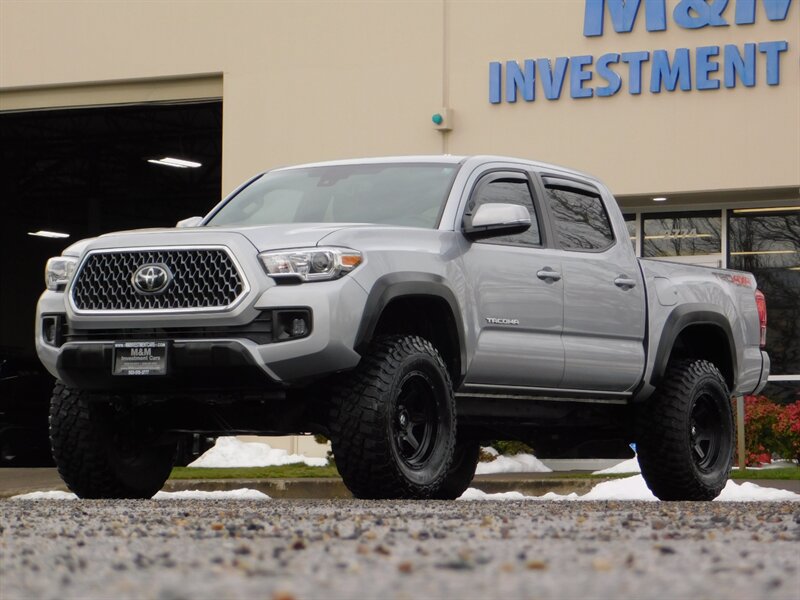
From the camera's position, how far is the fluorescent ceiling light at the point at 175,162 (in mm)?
32041

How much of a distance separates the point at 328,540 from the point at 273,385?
2.78m

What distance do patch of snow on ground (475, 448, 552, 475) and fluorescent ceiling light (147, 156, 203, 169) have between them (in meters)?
16.8

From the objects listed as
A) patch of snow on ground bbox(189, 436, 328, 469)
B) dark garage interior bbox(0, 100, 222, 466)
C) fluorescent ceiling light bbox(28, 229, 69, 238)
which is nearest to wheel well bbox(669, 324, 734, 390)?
patch of snow on ground bbox(189, 436, 328, 469)

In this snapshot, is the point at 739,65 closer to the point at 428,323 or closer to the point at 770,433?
the point at 770,433

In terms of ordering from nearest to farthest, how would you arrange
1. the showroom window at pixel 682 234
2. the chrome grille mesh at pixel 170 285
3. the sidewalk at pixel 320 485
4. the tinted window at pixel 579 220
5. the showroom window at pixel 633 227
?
1. the chrome grille mesh at pixel 170 285
2. the tinted window at pixel 579 220
3. the sidewalk at pixel 320 485
4. the showroom window at pixel 682 234
5. the showroom window at pixel 633 227

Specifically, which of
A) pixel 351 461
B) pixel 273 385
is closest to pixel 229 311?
pixel 273 385

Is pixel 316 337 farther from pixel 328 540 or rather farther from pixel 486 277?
pixel 328 540

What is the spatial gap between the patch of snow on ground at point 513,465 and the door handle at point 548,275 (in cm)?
675

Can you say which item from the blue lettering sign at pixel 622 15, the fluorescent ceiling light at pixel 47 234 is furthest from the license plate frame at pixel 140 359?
the fluorescent ceiling light at pixel 47 234

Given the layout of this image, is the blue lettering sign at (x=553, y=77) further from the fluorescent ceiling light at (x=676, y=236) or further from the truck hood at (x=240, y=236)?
the truck hood at (x=240, y=236)

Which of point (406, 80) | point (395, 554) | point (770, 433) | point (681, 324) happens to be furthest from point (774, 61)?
point (395, 554)

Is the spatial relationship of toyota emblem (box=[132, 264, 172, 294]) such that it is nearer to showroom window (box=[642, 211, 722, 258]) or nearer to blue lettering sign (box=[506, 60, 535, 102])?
blue lettering sign (box=[506, 60, 535, 102])

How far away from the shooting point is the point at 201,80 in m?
21.3

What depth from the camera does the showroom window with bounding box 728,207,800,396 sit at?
749 inches
